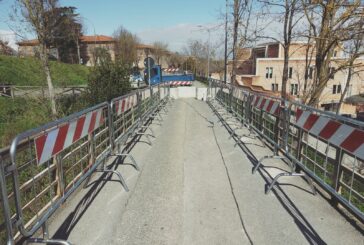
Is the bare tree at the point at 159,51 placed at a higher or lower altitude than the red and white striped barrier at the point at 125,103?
higher

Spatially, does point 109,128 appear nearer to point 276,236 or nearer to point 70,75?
point 276,236

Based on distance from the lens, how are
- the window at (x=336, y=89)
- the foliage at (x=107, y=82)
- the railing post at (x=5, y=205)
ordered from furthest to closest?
the window at (x=336, y=89), the foliage at (x=107, y=82), the railing post at (x=5, y=205)

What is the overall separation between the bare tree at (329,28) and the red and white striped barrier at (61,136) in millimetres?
7217

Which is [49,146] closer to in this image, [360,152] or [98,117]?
[98,117]

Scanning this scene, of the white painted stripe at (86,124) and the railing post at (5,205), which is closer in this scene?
the railing post at (5,205)

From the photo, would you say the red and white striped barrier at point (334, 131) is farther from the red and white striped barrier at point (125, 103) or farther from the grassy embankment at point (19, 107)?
the grassy embankment at point (19, 107)

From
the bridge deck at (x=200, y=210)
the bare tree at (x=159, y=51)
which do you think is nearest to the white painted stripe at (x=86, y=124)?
the bridge deck at (x=200, y=210)

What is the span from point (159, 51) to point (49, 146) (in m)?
90.7

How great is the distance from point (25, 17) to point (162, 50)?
84.7 metres

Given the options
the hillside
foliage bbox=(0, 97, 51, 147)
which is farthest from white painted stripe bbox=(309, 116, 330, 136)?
Answer: the hillside

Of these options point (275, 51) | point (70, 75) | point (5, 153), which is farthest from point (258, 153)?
point (275, 51)

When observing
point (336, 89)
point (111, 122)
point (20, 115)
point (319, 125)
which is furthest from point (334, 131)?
point (336, 89)

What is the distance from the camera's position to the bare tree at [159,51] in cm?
9056

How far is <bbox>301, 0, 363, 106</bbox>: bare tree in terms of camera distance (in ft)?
29.1
